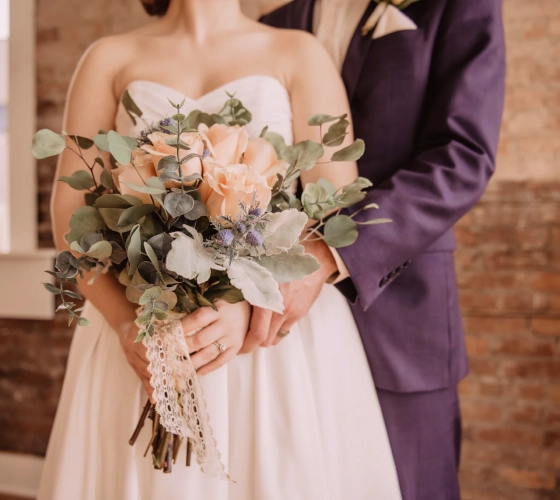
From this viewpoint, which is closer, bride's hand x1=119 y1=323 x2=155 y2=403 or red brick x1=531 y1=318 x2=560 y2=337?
bride's hand x1=119 y1=323 x2=155 y2=403

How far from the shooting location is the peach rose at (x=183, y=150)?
717 millimetres

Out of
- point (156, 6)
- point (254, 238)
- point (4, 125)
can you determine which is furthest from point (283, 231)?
point (4, 125)

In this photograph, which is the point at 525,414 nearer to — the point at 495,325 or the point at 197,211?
the point at 495,325

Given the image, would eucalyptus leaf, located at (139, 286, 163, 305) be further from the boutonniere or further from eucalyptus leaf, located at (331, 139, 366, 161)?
the boutonniere

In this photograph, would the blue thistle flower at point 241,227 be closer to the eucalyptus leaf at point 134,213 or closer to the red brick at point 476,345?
the eucalyptus leaf at point 134,213

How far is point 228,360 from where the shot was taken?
0.91 m

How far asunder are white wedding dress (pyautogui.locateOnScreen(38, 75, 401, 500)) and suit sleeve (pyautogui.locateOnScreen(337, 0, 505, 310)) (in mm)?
145

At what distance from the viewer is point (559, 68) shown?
1848 millimetres

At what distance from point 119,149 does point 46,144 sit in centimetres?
13

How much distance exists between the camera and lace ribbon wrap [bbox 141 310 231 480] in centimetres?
79

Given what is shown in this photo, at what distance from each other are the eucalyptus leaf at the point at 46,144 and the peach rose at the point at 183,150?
13 cm

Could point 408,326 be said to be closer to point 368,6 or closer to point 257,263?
point 257,263

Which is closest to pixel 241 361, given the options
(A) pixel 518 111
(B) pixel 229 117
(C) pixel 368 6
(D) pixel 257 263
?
(D) pixel 257 263

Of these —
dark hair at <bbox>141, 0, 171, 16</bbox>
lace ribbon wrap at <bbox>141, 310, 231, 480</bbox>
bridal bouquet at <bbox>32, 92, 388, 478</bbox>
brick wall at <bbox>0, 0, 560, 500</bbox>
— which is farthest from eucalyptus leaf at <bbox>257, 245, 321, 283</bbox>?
brick wall at <bbox>0, 0, 560, 500</bbox>
